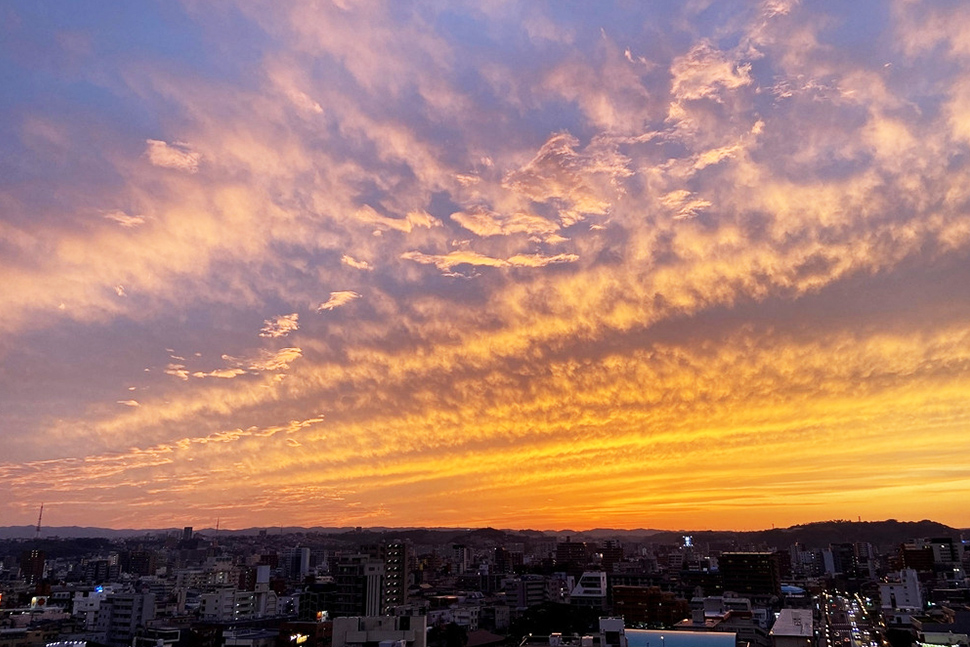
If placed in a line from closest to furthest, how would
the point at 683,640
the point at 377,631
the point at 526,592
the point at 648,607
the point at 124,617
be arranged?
the point at 377,631, the point at 683,640, the point at 124,617, the point at 648,607, the point at 526,592

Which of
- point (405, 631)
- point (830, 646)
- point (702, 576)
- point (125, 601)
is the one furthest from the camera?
point (702, 576)

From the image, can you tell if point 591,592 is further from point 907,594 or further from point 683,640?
point 683,640

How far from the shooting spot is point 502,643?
3088 inches

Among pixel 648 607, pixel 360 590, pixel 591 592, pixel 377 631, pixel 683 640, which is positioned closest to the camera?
pixel 377 631

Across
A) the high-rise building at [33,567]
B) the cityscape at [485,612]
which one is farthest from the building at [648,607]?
the high-rise building at [33,567]

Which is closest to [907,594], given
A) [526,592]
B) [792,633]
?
[526,592]

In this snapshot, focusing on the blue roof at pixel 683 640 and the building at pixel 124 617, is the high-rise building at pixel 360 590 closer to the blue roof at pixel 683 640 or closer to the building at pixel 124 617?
the building at pixel 124 617

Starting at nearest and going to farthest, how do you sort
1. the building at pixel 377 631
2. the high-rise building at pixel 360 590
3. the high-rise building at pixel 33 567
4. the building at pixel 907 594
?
the building at pixel 377 631, the high-rise building at pixel 360 590, the building at pixel 907 594, the high-rise building at pixel 33 567

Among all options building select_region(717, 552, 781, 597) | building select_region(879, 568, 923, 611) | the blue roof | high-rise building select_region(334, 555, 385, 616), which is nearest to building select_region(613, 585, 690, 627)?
building select_region(717, 552, 781, 597)

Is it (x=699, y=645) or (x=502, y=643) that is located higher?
(x=699, y=645)

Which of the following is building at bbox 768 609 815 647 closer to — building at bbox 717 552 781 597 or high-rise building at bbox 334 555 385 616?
high-rise building at bbox 334 555 385 616

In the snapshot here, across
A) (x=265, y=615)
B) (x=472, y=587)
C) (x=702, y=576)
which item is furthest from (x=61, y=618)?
(x=702, y=576)

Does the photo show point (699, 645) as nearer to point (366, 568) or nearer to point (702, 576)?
point (366, 568)

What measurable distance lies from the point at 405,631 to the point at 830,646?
183ft
